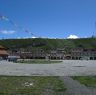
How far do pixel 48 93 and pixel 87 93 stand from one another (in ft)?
5.55

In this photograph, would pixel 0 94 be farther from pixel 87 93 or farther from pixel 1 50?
pixel 1 50

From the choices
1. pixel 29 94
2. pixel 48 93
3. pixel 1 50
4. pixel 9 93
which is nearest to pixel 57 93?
pixel 48 93

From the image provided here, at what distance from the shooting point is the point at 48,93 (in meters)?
13.9

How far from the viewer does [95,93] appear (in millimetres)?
13648

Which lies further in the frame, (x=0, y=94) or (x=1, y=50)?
(x=1, y=50)

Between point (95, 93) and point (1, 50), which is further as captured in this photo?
point (1, 50)

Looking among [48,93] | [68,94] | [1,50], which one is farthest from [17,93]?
[1,50]

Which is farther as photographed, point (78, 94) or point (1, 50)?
point (1, 50)

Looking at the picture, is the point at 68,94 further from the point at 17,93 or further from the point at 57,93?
the point at 17,93

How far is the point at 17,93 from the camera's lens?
13953mm

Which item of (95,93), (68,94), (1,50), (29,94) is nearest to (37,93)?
(29,94)

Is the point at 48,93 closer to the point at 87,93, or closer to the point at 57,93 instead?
the point at 57,93

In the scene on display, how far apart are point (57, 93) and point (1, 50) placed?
18665 cm

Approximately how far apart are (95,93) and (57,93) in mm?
1650
